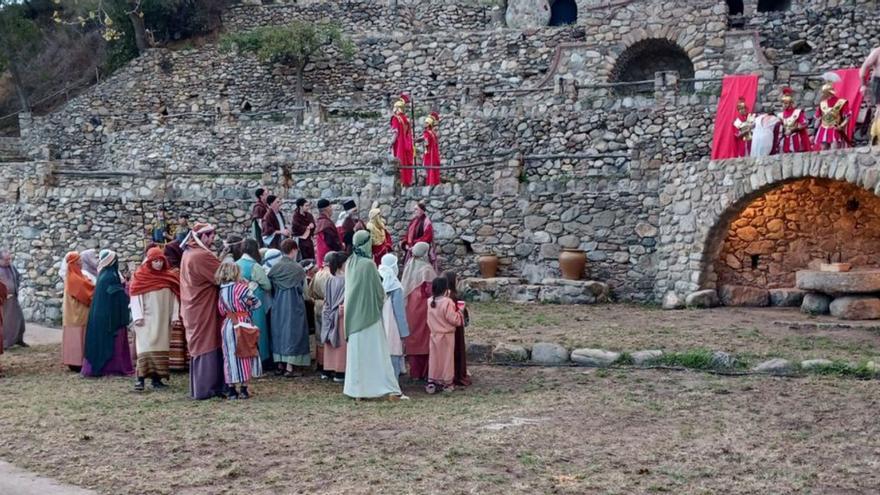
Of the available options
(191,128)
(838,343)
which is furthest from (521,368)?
(191,128)

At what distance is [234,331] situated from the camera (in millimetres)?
9648

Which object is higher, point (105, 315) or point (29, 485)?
point (105, 315)

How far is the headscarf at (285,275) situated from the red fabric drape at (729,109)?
9027 millimetres

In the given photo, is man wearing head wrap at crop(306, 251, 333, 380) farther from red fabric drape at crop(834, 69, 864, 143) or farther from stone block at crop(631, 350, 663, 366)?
Result: red fabric drape at crop(834, 69, 864, 143)

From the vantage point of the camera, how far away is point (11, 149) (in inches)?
1184

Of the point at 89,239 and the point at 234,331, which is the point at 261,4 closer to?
the point at 89,239

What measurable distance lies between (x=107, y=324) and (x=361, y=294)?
3636 millimetres

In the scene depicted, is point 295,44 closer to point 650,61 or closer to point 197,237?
point 650,61

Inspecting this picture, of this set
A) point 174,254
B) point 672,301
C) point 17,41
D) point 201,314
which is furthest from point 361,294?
point 17,41

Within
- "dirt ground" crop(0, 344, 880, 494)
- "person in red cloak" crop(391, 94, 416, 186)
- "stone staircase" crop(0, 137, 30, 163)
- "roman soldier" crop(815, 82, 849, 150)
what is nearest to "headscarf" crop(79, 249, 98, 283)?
"dirt ground" crop(0, 344, 880, 494)

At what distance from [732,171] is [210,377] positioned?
8.46m

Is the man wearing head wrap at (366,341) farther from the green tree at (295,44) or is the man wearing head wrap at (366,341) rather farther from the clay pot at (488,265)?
the green tree at (295,44)

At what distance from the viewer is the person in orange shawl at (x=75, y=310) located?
39.9ft

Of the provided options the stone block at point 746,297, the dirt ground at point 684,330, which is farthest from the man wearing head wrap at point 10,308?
the stone block at point 746,297
